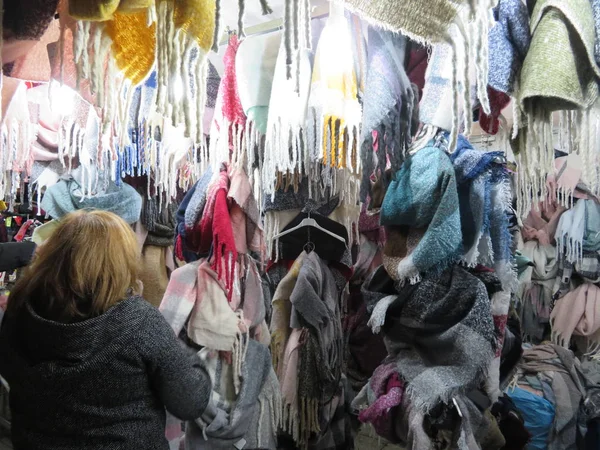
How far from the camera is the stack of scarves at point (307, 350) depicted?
202 centimetres

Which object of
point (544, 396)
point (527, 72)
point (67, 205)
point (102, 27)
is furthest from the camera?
point (544, 396)

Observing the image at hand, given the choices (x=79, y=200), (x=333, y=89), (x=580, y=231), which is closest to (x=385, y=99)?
(x=333, y=89)

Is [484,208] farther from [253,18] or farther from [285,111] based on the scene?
[253,18]

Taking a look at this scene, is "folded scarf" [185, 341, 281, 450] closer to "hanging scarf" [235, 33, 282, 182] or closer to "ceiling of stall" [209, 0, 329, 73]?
"hanging scarf" [235, 33, 282, 182]

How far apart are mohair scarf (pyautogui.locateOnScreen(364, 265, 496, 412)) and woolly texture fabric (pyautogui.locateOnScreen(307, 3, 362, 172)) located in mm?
565

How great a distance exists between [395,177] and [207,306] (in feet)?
2.61

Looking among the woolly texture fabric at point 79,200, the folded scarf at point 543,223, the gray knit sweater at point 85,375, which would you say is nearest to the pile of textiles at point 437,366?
the gray knit sweater at point 85,375

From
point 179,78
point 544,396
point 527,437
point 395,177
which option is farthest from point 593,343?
point 179,78

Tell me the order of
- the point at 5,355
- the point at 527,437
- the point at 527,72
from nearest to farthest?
the point at 527,72
the point at 5,355
the point at 527,437

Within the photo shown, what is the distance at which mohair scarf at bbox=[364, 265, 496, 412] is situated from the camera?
52.7 inches

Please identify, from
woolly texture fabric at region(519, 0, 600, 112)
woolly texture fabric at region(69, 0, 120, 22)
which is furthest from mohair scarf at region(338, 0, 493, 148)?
woolly texture fabric at region(69, 0, 120, 22)

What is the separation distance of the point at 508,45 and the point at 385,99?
0.95 ft

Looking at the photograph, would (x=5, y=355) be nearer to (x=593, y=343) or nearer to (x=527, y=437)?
(x=527, y=437)

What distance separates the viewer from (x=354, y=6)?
79 centimetres
